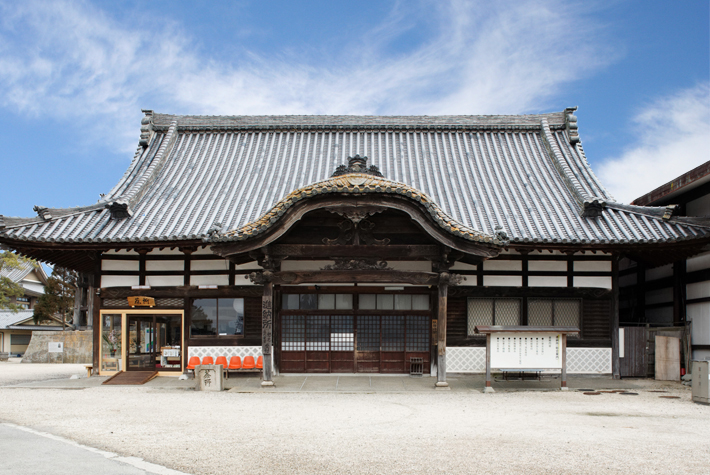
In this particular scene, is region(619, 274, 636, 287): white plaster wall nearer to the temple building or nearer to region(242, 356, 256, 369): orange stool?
the temple building

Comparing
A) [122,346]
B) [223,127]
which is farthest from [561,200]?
[122,346]

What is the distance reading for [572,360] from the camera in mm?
14977

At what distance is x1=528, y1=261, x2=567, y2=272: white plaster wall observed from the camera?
1511 centimetres

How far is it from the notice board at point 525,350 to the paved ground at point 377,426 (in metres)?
0.70

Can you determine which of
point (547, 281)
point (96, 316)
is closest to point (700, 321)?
Result: point (547, 281)

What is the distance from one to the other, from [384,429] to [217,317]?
8126mm

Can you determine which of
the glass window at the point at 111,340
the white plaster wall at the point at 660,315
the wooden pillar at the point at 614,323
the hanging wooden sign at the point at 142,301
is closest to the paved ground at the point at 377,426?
the wooden pillar at the point at 614,323

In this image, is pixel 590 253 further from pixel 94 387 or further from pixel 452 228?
pixel 94 387

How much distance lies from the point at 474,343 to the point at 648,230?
5536 mm

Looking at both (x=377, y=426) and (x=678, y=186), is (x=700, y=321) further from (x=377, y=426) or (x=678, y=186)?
(x=377, y=426)

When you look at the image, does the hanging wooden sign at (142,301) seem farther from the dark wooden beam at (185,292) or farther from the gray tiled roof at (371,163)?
the gray tiled roof at (371,163)

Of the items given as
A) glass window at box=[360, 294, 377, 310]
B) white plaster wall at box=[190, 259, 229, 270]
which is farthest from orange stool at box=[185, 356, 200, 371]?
glass window at box=[360, 294, 377, 310]

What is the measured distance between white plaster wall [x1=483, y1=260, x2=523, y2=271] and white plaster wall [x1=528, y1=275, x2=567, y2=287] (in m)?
0.46

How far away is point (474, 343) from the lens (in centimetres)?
1505
